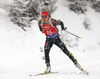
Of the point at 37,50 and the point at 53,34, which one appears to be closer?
the point at 53,34

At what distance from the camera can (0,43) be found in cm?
715

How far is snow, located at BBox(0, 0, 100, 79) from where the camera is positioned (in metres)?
5.55

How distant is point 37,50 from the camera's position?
26.3 ft

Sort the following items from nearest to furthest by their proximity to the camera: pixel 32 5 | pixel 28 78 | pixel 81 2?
pixel 28 78
pixel 32 5
pixel 81 2

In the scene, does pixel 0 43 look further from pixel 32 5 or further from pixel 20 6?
pixel 32 5

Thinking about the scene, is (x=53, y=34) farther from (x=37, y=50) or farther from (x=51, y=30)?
(x=37, y=50)

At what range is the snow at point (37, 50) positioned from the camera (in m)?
5.55

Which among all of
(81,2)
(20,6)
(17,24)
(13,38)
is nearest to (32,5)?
(20,6)

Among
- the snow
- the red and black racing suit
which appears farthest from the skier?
the snow

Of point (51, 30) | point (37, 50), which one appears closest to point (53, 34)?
point (51, 30)

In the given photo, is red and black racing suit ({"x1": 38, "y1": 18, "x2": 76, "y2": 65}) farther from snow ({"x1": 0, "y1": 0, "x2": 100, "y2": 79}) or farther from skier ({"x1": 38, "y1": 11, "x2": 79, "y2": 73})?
snow ({"x1": 0, "y1": 0, "x2": 100, "y2": 79})

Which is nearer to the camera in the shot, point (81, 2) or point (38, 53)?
point (38, 53)

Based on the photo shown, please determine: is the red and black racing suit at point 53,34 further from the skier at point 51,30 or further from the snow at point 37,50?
the snow at point 37,50

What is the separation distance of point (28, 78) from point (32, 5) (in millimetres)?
6932
